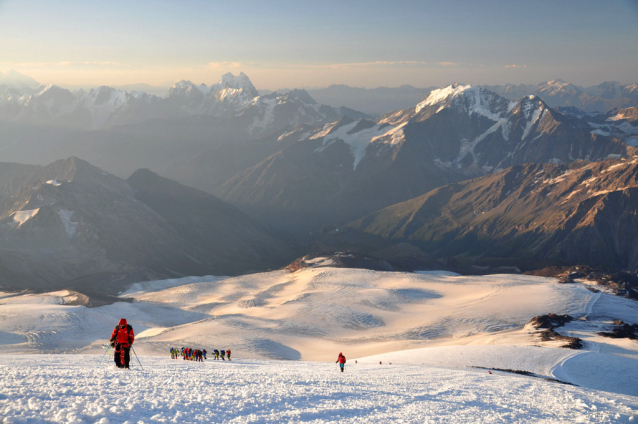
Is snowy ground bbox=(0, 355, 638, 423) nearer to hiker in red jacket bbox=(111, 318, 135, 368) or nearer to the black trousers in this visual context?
the black trousers

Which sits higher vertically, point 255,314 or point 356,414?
point 356,414

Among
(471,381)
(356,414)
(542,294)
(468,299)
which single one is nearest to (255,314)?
(468,299)

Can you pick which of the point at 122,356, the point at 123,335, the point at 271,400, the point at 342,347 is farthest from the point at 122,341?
the point at 342,347

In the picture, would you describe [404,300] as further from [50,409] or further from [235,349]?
[50,409]

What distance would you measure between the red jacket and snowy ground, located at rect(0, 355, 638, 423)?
1.54 metres

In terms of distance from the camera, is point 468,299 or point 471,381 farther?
point 468,299

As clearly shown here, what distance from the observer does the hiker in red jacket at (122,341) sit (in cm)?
2375

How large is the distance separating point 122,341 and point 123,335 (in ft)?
1.76

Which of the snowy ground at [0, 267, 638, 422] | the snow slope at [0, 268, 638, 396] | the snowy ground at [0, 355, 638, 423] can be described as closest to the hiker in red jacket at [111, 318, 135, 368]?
the snowy ground at [0, 355, 638, 423]

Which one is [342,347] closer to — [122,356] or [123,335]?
[122,356]

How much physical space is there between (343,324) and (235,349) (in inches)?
1199

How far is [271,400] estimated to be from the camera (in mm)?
20766

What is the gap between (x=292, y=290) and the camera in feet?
416

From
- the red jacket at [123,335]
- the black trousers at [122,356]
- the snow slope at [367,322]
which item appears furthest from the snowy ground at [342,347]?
the red jacket at [123,335]
